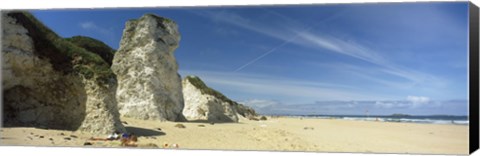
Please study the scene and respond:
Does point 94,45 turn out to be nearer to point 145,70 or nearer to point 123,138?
point 145,70

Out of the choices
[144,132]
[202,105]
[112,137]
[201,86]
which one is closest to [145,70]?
[144,132]

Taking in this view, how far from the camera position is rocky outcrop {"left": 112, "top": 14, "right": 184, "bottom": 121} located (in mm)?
15984

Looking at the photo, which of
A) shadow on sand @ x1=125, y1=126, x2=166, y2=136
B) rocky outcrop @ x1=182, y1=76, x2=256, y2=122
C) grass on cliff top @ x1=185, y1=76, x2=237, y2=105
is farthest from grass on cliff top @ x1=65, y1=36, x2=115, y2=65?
grass on cliff top @ x1=185, y1=76, x2=237, y2=105

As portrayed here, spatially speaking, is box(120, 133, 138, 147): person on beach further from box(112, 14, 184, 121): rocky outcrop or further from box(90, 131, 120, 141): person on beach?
box(112, 14, 184, 121): rocky outcrop

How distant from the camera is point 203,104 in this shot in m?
21.5

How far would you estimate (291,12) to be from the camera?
379 inches

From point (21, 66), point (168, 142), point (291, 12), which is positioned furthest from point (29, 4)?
point (291, 12)

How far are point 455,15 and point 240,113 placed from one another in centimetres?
1868

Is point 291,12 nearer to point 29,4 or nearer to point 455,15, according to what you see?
point 455,15

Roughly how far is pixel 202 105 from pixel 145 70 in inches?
215

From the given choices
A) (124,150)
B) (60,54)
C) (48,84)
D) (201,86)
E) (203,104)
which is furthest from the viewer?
(201,86)

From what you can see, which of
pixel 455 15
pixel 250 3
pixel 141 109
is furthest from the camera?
pixel 141 109

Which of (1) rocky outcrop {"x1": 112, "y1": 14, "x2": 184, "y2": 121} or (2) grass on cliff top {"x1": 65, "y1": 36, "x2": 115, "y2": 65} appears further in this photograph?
(1) rocky outcrop {"x1": 112, "y1": 14, "x2": 184, "y2": 121}

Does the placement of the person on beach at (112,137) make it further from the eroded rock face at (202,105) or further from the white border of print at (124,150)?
the eroded rock face at (202,105)
